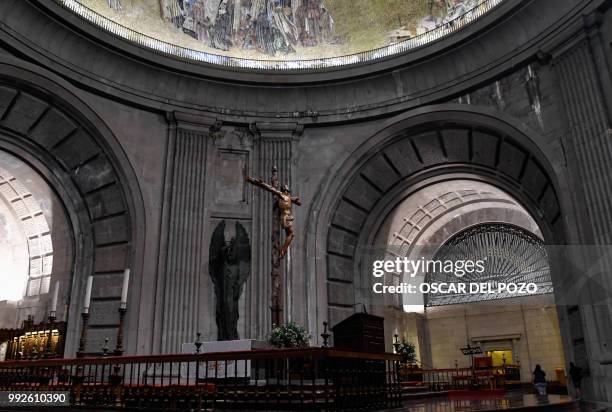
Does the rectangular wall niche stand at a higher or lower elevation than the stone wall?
higher

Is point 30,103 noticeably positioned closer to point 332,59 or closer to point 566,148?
point 332,59

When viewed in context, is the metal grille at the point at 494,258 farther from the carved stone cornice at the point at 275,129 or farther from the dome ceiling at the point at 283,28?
the carved stone cornice at the point at 275,129

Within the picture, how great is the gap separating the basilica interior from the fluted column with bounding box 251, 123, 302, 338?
61 mm

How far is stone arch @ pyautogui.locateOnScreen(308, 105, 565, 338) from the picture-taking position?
12328mm

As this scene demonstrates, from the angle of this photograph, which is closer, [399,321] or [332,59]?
[332,59]

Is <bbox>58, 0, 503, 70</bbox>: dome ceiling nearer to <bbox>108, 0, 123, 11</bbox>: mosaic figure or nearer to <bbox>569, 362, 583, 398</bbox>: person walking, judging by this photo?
<bbox>108, 0, 123, 11</bbox>: mosaic figure

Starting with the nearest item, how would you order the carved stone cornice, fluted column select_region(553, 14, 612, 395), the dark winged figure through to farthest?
fluted column select_region(553, 14, 612, 395), the dark winged figure, the carved stone cornice

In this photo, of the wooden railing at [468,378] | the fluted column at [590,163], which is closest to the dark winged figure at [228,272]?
the wooden railing at [468,378]

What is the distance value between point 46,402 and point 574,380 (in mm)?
8648

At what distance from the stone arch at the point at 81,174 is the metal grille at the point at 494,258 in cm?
1150

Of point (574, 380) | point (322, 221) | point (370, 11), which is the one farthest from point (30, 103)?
point (574, 380)

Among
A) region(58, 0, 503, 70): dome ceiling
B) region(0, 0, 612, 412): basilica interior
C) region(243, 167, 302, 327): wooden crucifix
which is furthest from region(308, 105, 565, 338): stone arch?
region(243, 167, 302, 327): wooden crucifix

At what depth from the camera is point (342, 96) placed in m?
14.6

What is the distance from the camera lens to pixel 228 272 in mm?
13070
